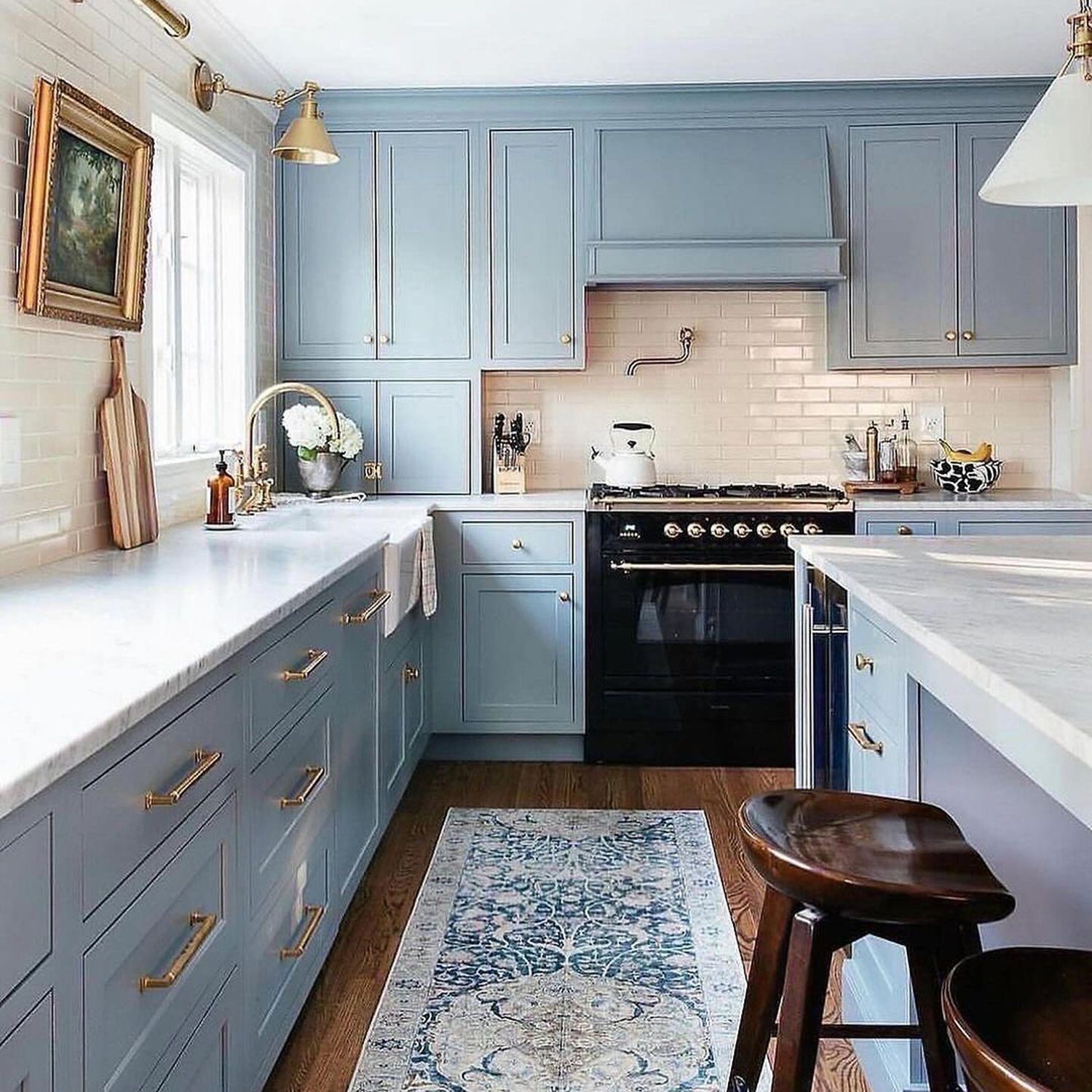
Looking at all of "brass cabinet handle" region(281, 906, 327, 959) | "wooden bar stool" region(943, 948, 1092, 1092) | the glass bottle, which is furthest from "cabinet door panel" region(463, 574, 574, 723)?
"wooden bar stool" region(943, 948, 1092, 1092)

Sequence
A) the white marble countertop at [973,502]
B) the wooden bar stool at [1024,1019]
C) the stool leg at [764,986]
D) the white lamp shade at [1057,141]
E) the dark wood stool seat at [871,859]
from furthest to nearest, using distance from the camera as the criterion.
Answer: the white marble countertop at [973,502]
the white lamp shade at [1057,141]
the stool leg at [764,986]
the dark wood stool seat at [871,859]
the wooden bar stool at [1024,1019]

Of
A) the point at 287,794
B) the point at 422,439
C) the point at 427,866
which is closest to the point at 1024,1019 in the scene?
the point at 287,794

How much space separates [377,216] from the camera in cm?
467

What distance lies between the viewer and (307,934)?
2469 mm

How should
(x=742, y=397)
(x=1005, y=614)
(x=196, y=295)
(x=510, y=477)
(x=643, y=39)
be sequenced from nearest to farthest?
(x=1005, y=614), (x=643, y=39), (x=196, y=295), (x=510, y=477), (x=742, y=397)

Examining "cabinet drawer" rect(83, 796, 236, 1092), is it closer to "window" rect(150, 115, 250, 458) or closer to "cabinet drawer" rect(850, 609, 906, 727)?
"cabinet drawer" rect(850, 609, 906, 727)

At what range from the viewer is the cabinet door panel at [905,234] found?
15.1 feet

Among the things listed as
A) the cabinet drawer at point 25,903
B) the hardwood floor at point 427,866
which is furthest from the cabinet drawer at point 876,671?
the cabinet drawer at point 25,903

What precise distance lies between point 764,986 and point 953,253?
3.56 m

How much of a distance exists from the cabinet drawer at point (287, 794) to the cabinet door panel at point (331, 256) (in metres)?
2.32

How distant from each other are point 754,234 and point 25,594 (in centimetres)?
308

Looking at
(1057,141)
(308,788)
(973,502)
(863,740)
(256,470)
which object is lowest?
(308,788)

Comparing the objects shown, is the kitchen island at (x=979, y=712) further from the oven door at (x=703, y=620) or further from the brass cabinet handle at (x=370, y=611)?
the oven door at (x=703, y=620)

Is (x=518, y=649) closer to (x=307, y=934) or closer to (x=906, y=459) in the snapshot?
Answer: (x=906, y=459)
